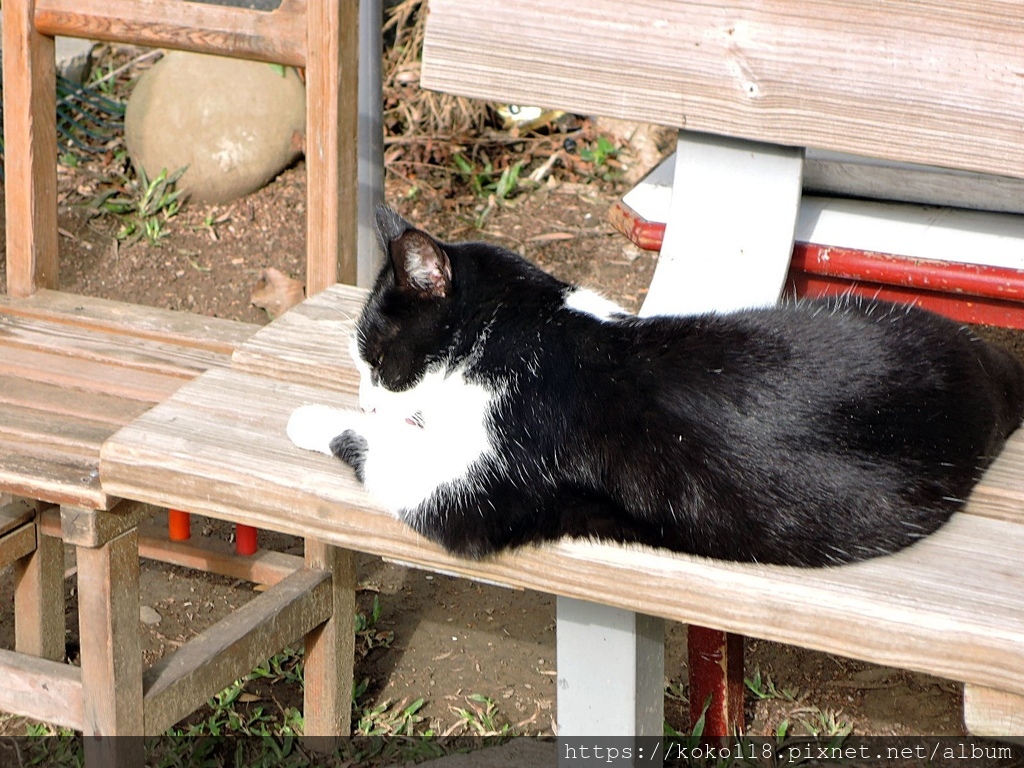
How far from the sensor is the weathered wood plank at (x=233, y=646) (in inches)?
75.0

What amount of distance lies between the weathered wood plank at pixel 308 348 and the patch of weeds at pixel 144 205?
220 centimetres

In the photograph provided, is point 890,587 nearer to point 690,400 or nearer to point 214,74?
point 690,400

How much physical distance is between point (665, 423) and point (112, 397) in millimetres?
913

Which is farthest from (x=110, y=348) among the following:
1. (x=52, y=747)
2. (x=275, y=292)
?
(x=275, y=292)

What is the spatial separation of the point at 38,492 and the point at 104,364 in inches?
14.4

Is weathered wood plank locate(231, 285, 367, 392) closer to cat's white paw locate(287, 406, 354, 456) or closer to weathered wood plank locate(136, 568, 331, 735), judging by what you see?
cat's white paw locate(287, 406, 354, 456)

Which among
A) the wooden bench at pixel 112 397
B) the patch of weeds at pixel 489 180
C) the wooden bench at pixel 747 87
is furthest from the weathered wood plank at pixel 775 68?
the patch of weeds at pixel 489 180

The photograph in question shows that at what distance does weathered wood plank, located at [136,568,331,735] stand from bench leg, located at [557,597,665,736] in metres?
0.64

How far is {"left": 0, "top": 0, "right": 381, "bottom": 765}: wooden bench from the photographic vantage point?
175 centimetres

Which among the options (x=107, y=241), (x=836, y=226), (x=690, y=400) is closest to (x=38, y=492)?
(x=690, y=400)

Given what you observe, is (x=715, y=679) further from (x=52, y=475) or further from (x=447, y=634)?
(x=52, y=475)

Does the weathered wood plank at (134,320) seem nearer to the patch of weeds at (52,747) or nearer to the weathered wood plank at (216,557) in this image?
the weathered wood plank at (216,557)

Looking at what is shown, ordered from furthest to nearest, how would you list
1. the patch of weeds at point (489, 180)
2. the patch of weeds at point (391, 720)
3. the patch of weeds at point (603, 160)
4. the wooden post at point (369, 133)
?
the patch of weeds at point (603, 160) → the patch of weeds at point (489, 180) → the wooden post at point (369, 133) → the patch of weeds at point (391, 720)

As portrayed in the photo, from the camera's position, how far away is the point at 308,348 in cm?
186
